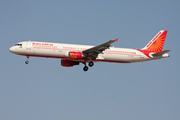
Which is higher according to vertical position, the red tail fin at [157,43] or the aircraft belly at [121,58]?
the red tail fin at [157,43]

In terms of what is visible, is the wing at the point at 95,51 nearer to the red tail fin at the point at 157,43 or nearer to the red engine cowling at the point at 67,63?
the red engine cowling at the point at 67,63

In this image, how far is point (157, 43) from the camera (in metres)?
63.2

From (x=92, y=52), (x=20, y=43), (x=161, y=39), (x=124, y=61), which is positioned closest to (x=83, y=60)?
(x=92, y=52)

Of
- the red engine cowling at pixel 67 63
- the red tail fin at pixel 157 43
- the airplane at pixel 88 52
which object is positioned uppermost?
the red tail fin at pixel 157 43

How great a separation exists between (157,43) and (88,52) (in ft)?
51.8

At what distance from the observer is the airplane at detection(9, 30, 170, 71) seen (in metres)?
54.0

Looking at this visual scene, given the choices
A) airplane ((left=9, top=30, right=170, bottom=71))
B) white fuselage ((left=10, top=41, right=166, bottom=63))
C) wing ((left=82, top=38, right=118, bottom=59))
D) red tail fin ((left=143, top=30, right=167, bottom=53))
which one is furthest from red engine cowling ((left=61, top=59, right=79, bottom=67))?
red tail fin ((left=143, top=30, right=167, bottom=53))

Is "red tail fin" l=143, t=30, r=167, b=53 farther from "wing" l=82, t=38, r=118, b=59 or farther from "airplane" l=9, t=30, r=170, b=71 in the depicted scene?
"wing" l=82, t=38, r=118, b=59

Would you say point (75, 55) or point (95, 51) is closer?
point (75, 55)

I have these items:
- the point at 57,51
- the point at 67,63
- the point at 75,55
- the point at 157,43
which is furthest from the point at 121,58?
the point at 57,51

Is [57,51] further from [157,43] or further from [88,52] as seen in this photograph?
[157,43]

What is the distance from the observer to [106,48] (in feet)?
181

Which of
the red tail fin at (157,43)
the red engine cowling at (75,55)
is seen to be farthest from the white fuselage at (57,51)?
the red tail fin at (157,43)

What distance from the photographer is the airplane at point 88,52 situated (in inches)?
2125
